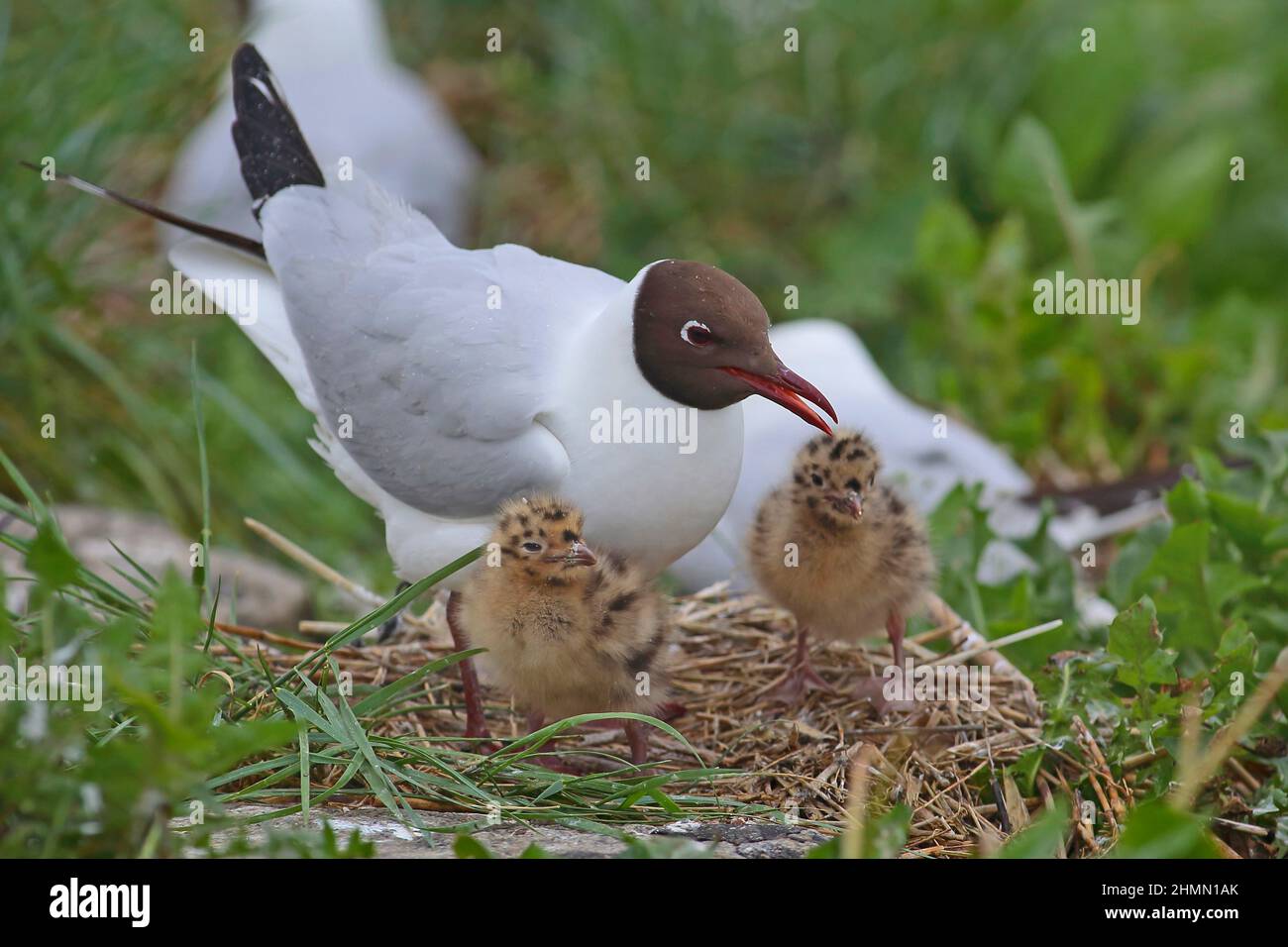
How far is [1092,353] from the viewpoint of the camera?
20.1 ft

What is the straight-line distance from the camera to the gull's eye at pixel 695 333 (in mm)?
2867

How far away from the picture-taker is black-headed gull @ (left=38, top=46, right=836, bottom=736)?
288 cm

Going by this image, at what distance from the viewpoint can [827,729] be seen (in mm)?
A: 3188

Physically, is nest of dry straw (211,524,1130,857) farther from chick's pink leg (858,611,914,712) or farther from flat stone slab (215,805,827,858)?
flat stone slab (215,805,827,858)

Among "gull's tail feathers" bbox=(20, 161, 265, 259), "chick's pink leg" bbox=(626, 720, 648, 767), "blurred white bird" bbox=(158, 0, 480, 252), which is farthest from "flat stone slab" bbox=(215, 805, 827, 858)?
"blurred white bird" bbox=(158, 0, 480, 252)

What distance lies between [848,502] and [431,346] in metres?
0.93

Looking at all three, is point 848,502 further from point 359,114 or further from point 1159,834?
point 359,114

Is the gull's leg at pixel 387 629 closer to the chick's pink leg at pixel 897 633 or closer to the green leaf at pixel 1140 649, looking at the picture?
the chick's pink leg at pixel 897 633

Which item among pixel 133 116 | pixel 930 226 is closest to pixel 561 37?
pixel 930 226

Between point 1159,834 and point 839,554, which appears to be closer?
point 1159,834

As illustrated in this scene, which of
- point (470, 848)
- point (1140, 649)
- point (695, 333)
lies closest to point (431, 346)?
point (695, 333)

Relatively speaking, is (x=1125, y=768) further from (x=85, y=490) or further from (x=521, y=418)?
(x=85, y=490)

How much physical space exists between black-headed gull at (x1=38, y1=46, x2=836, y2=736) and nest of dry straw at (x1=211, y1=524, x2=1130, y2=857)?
0.39 meters
